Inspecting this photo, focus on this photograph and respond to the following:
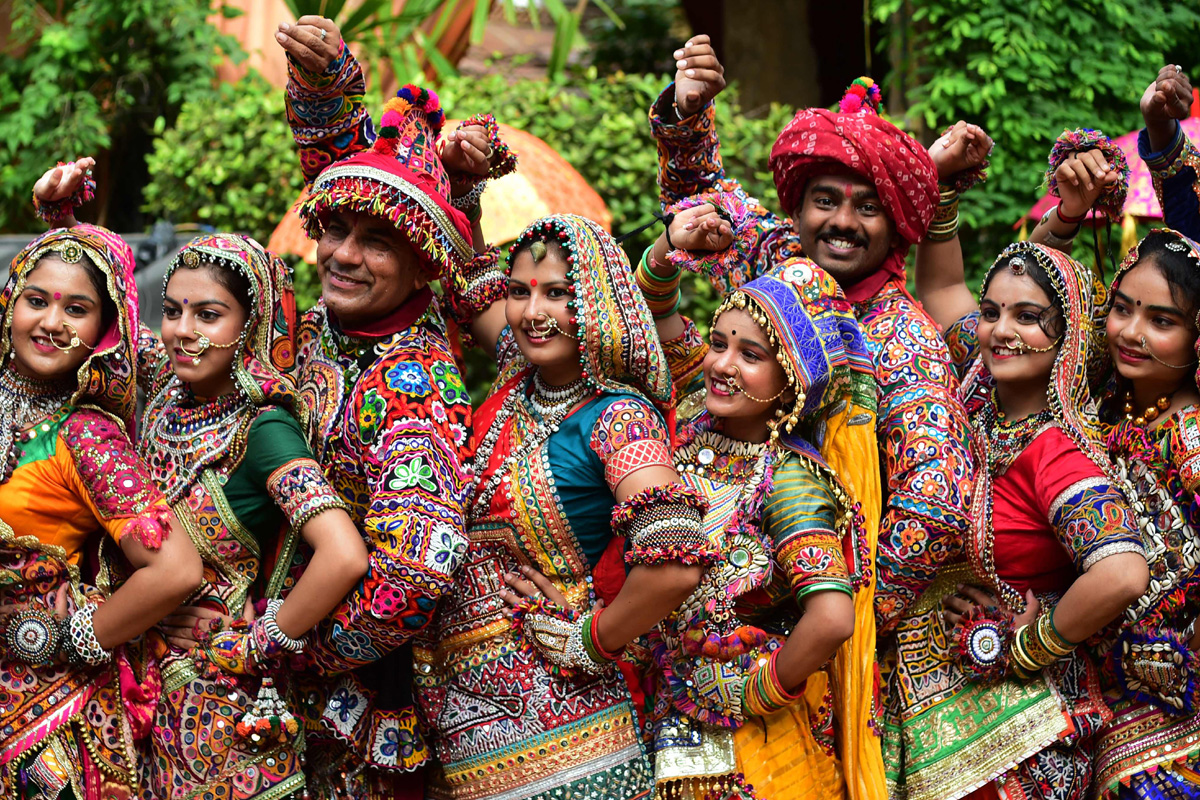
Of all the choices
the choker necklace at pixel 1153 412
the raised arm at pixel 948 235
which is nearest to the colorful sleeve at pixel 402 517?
the raised arm at pixel 948 235

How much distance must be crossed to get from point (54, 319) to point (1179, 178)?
11.0ft

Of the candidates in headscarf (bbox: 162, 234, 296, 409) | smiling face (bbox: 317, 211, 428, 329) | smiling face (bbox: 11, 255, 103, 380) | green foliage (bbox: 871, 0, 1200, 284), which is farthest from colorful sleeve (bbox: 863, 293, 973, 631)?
green foliage (bbox: 871, 0, 1200, 284)

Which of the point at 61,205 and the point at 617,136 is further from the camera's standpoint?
the point at 617,136

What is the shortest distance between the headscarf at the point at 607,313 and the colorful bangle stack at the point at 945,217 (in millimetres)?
1282

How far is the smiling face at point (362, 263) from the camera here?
3.54 metres

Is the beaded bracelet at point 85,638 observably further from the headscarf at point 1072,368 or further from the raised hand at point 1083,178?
the raised hand at point 1083,178

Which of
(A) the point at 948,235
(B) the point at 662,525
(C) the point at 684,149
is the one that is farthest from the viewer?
(A) the point at 948,235

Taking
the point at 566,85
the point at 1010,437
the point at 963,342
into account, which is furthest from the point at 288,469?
the point at 566,85

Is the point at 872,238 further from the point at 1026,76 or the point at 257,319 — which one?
the point at 1026,76

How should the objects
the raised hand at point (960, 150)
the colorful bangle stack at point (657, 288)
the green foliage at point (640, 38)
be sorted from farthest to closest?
the green foliage at point (640, 38) → the raised hand at point (960, 150) → the colorful bangle stack at point (657, 288)

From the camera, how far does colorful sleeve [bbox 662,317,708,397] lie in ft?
13.2

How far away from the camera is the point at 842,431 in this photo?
357 centimetres

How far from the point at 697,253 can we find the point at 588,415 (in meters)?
0.65

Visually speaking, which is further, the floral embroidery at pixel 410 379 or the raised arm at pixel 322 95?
the raised arm at pixel 322 95
